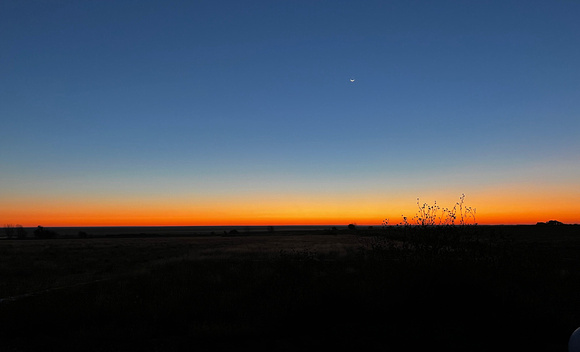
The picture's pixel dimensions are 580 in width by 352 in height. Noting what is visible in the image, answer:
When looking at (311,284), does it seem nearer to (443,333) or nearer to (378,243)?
(378,243)

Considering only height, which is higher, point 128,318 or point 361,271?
point 361,271

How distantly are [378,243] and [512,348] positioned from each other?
14.8 feet

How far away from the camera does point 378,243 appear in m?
10.8

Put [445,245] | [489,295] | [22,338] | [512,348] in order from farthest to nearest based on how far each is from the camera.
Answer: [445,245] < [489,295] < [22,338] < [512,348]

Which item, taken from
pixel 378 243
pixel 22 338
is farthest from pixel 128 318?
pixel 378 243

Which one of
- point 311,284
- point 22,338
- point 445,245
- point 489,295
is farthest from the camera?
point 311,284

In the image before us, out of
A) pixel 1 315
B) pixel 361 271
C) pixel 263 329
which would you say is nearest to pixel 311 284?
pixel 361 271

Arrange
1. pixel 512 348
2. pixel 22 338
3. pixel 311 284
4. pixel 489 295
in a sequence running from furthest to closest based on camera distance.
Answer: pixel 311 284 → pixel 489 295 → pixel 22 338 → pixel 512 348

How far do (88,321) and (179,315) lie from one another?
2018mm

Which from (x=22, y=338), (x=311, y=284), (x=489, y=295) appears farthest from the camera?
(x=311, y=284)

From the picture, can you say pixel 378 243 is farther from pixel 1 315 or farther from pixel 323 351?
pixel 1 315

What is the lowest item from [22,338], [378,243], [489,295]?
[22,338]

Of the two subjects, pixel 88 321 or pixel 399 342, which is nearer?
pixel 399 342

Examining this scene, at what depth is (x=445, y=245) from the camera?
9406 millimetres
